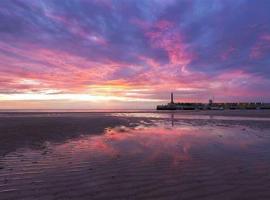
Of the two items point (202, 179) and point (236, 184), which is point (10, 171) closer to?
point (202, 179)

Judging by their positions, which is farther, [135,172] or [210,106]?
[210,106]

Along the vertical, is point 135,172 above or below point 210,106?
below

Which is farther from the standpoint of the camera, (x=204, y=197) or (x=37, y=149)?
(x=37, y=149)

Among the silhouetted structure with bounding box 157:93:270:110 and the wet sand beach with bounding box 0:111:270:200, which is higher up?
the silhouetted structure with bounding box 157:93:270:110

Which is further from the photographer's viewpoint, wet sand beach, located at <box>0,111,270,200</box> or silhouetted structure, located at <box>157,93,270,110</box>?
silhouetted structure, located at <box>157,93,270,110</box>

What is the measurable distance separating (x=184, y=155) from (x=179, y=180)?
358 centimetres

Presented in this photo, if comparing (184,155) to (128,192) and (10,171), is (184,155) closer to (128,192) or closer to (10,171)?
(128,192)

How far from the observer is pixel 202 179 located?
6.93 m

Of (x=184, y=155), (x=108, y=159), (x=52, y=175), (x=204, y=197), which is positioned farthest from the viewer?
(x=184, y=155)

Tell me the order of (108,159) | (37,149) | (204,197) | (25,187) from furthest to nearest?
(37,149) < (108,159) < (25,187) < (204,197)

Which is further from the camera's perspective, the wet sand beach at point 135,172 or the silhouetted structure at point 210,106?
the silhouetted structure at point 210,106

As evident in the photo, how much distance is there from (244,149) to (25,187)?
888 cm

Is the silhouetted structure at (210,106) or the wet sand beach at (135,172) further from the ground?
the silhouetted structure at (210,106)

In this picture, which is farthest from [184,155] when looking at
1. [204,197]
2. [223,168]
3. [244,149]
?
[204,197]
